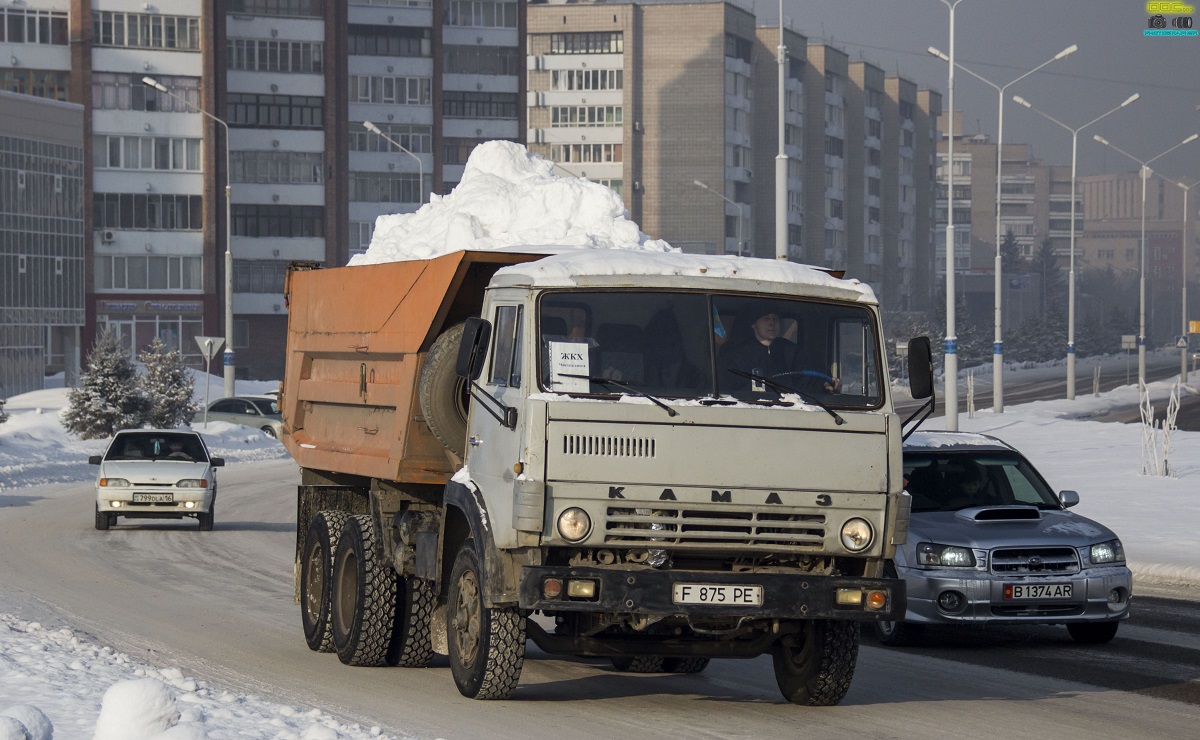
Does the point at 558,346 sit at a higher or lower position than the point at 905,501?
higher

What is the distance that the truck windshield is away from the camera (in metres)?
9.29

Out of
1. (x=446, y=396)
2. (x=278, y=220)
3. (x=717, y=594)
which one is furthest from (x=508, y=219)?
(x=278, y=220)

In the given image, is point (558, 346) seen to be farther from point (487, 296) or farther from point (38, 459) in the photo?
point (38, 459)

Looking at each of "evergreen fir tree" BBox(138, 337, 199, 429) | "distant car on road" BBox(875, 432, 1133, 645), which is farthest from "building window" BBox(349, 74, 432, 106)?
"distant car on road" BBox(875, 432, 1133, 645)

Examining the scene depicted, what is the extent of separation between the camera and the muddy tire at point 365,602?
37.7 feet

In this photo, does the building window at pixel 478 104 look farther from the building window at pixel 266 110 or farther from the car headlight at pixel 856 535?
the car headlight at pixel 856 535

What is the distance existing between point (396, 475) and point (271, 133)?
87.2 metres

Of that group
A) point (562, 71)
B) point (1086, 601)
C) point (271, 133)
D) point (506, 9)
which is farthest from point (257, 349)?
point (1086, 601)

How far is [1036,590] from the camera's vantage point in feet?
40.8

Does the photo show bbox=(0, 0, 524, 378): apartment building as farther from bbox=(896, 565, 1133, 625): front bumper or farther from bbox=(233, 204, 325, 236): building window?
bbox=(896, 565, 1133, 625): front bumper

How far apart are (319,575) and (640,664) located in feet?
8.29

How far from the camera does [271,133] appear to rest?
95.6 meters

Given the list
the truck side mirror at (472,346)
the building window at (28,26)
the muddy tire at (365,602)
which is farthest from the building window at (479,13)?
the truck side mirror at (472,346)

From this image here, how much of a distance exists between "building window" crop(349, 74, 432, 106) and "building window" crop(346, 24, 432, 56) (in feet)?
4.96
